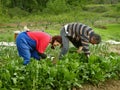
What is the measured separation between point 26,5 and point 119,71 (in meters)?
40.0

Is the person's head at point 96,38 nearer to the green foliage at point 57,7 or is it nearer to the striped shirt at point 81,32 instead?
the striped shirt at point 81,32

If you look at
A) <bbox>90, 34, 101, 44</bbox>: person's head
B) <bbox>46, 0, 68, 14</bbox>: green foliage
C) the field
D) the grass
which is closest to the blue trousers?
the field

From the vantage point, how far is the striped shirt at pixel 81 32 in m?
8.31

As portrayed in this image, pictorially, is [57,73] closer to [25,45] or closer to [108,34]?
[25,45]

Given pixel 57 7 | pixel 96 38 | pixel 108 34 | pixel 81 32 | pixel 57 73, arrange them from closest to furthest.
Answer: pixel 57 73 < pixel 96 38 < pixel 81 32 < pixel 108 34 < pixel 57 7

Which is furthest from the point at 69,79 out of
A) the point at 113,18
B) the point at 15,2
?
the point at 15,2

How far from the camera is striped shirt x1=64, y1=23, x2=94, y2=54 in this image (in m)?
8.31

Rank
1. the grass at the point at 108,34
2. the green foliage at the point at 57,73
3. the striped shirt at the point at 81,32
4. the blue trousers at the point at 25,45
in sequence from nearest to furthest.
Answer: the green foliage at the point at 57,73 → the blue trousers at the point at 25,45 → the striped shirt at the point at 81,32 → the grass at the point at 108,34

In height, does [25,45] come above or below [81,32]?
below

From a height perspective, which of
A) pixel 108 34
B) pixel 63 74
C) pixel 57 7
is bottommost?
pixel 108 34

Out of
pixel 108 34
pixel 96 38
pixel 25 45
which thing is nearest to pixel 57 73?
pixel 25 45

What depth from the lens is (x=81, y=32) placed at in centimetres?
839

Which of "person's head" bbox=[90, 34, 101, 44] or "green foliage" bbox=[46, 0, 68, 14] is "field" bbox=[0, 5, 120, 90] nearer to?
"person's head" bbox=[90, 34, 101, 44]

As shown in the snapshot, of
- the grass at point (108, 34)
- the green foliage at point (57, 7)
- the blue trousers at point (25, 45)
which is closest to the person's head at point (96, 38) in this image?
the blue trousers at point (25, 45)
